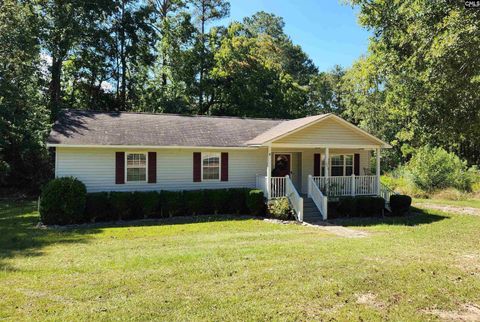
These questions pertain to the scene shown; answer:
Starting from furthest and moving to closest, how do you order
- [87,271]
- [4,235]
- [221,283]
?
[4,235] → [87,271] → [221,283]

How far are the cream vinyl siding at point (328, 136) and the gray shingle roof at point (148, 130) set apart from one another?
8.74 feet

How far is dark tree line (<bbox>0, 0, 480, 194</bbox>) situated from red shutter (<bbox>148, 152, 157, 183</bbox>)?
935 centimetres

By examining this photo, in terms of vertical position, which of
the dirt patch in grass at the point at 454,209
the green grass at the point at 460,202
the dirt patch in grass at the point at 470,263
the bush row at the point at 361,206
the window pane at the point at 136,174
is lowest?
the dirt patch in grass at the point at 470,263

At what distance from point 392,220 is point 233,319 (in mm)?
11336

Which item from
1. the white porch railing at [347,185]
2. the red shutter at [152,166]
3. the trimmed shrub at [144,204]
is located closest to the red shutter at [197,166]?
the red shutter at [152,166]

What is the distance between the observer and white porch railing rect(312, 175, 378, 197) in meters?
15.6

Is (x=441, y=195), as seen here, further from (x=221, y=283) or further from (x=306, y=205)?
(x=221, y=283)

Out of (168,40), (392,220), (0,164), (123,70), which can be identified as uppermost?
(168,40)

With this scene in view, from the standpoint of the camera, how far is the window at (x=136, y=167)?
14848 mm

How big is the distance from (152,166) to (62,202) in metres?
3.90

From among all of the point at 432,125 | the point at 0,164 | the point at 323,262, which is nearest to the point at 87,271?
the point at 323,262

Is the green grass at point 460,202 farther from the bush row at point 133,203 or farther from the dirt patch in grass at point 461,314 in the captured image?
the dirt patch in grass at point 461,314

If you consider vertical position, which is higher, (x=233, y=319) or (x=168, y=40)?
(x=168, y=40)

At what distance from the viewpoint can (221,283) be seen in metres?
6.29
